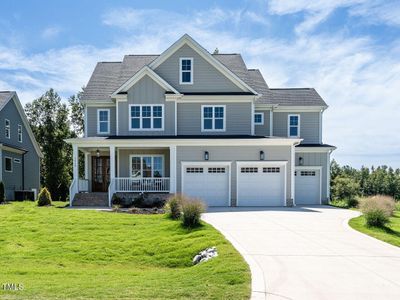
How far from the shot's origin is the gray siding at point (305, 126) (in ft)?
83.5

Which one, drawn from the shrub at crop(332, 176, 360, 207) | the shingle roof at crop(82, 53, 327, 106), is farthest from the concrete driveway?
the shrub at crop(332, 176, 360, 207)

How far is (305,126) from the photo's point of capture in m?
25.5

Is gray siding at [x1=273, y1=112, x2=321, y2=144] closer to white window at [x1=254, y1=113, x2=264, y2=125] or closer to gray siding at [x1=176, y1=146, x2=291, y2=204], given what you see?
white window at [x1=254, y1=113, x2=264, y2=125]

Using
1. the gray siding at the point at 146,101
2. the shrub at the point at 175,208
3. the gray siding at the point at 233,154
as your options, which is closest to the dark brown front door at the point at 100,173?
the gray siding at the point at 146,101

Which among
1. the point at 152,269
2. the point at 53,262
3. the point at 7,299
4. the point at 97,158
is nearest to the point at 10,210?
the point at 97,158

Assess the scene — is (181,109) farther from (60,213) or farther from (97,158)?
(60,213)

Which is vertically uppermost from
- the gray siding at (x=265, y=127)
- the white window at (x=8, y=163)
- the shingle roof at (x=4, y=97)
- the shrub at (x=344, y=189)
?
the shingle roof at (x=4, y=97)

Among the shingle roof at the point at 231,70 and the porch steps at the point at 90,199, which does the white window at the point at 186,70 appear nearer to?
the shingle roof at the point at 231,70

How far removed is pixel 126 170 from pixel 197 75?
7780 millimetres

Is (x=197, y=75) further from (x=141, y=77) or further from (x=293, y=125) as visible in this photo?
(x=293, y=125)

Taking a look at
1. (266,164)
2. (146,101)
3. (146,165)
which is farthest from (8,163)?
(266,164)

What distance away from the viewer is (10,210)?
1738cm

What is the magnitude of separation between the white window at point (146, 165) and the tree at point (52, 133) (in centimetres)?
1961

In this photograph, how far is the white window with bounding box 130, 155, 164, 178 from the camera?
2280 cm
